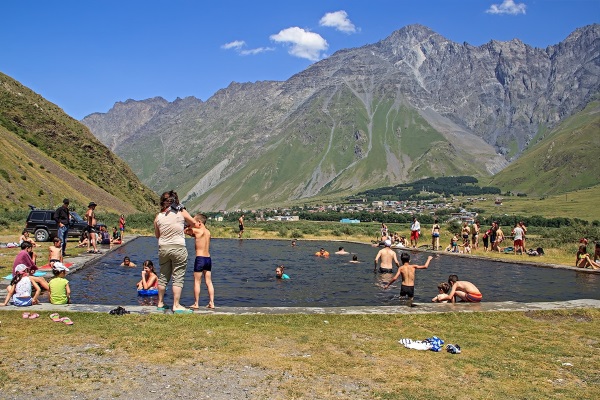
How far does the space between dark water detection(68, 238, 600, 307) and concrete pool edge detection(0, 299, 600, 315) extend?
3105 mm

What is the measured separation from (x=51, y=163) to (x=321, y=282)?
7529 centimetres

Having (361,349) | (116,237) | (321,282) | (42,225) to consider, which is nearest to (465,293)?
(361,349)

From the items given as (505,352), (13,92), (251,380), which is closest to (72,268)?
(251,380)

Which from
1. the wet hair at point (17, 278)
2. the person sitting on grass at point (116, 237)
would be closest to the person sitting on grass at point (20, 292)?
the wet hair at point (17, 278)

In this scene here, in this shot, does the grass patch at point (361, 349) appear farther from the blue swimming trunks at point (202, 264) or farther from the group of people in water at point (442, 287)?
the group of people in water at point (442, 287)

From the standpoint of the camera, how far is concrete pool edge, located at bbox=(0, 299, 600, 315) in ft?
43.8

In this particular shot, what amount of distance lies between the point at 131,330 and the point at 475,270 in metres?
22.8

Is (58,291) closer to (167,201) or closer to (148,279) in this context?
(167,201)

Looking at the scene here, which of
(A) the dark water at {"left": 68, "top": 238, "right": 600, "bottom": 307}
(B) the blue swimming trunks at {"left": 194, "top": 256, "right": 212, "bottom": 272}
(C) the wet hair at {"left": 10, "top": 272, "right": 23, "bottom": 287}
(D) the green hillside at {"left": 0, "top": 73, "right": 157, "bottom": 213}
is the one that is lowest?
(A) the dark water at {"left": 68, "top": 238, "right": 600, "bottom": 307}

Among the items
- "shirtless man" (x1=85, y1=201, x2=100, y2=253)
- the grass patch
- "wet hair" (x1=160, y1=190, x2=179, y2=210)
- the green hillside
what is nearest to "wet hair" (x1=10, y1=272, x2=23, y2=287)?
the grass patch

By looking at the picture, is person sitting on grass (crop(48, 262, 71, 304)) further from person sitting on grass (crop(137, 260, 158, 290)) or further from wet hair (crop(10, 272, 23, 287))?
person sitting on grass (crop(137, 260, 158, 290))

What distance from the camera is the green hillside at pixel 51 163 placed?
70.4 metres

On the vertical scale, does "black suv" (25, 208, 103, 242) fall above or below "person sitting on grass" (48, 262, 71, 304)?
above

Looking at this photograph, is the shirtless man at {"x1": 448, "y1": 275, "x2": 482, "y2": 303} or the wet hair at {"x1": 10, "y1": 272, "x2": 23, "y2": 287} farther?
the shirtless man at {"x1": 448, "y1": 275, "x2": 482, "y2": 303}
